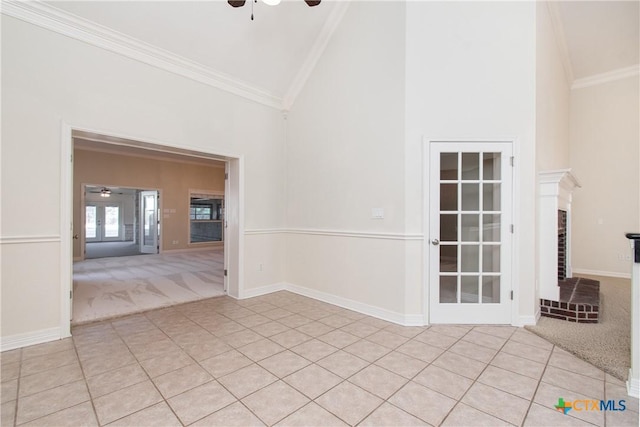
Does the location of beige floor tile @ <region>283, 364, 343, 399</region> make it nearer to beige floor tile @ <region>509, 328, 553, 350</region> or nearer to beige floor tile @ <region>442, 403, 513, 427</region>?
beige floor tile @ <region>442, 403, 513, 427</region>

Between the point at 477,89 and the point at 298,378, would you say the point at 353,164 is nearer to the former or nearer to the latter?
the point at 477,89

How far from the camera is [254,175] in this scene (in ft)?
14.9

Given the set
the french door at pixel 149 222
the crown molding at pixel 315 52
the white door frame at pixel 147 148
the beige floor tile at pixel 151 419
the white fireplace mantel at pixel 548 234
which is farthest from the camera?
the french door at pixel 149 222

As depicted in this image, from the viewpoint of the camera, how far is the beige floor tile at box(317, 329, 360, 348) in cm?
281

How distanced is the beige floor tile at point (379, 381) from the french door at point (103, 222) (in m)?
17.2

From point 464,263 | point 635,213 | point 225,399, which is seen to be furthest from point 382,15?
point 635,213

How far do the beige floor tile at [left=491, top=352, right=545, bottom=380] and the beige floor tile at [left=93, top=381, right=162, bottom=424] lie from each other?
266 centimetres

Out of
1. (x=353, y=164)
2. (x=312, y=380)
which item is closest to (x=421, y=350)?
(x=312, y=380)

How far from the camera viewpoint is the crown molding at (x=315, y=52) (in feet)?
13.1

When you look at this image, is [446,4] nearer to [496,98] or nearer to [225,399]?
[496,98]

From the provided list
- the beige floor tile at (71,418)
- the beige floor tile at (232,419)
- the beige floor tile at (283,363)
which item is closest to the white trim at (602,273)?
the beige floor tile at (283,363)

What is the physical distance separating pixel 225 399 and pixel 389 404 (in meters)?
1.10

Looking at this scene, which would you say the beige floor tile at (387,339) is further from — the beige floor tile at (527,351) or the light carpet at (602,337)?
Answer: the light carpet at (602,337)

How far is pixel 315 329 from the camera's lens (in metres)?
3.16
